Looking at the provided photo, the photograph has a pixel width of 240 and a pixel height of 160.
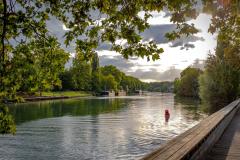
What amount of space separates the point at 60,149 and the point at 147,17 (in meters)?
17.7

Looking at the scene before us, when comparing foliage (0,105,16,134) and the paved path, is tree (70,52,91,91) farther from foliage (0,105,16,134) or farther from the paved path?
foliage (0,105,16,134)

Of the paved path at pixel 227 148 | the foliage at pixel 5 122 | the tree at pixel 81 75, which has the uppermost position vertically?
the tree at pixel 81 75

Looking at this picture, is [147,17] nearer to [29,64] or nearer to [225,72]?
[29,64]

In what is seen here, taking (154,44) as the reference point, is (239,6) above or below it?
above

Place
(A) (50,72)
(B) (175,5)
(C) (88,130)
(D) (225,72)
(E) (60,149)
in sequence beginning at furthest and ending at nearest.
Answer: (D) (225,72)
(C) (88,130)
(E) (60,149)
(A) (50,72)
(B) (175,5)

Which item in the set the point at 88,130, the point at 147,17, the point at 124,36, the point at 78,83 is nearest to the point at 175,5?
the point at 147,17

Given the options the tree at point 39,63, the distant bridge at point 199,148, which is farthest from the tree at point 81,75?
the tree at point 39,63

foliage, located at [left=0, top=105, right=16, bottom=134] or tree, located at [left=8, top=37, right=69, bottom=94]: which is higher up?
tree, located at [left=8, top=37, right=69, bottom=94]

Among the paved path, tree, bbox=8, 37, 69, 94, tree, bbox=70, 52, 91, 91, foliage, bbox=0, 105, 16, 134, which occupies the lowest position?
the paved path

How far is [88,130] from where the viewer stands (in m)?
35.2

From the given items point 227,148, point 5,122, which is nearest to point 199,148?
point 227,148

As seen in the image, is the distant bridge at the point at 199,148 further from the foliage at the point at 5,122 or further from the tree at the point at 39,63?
the foliage at the point at 5,122

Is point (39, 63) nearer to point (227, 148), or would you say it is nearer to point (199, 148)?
point (199, 148)

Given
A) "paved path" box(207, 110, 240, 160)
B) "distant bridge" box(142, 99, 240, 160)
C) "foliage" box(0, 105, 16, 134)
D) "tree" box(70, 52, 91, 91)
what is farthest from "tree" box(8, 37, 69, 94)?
"tree" box(70, 52, 91, 91)
